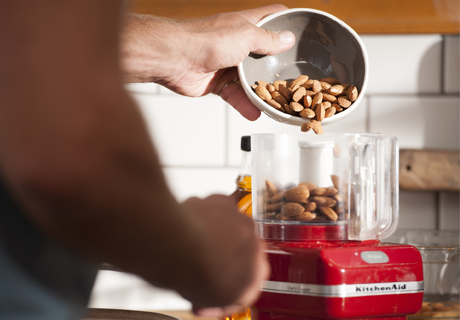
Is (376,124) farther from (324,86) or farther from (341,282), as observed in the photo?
(341,282)

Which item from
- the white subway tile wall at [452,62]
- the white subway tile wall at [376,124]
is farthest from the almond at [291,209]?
the white subway tile wall at [452,62]

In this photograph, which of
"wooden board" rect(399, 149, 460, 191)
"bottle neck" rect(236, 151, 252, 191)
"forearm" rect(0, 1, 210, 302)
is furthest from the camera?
"wooden board" rect(399, 149, 460, 191)

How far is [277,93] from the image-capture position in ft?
1.79

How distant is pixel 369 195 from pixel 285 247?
132mm

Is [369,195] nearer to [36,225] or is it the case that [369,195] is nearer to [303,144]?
[303,144]

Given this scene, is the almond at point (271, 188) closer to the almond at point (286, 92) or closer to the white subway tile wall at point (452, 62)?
the almond at point (286, 92)

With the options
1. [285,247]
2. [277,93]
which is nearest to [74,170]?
[285,247]

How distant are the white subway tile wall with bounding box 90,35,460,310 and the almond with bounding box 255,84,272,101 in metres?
0.36

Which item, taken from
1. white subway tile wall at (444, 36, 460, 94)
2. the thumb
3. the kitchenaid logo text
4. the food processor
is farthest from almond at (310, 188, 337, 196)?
white subway tile wall at (444, 36, 460, 94)

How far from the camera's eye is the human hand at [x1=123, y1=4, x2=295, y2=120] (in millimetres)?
552

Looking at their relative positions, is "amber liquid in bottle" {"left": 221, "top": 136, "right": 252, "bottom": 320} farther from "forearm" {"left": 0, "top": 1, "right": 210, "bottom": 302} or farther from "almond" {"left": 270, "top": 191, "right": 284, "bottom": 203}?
"forearm" {"left": 0, "top": 1, "right": 210, "bottom": 302}

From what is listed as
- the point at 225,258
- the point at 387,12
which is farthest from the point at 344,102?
the point at 387,12

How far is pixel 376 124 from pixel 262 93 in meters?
0.44

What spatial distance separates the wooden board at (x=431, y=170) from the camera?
2.73 ft
